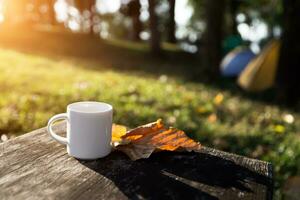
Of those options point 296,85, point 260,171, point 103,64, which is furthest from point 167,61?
point 260,171

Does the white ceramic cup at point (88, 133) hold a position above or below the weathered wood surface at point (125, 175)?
above

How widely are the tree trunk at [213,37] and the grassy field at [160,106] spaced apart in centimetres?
78

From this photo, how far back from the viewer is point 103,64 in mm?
11391

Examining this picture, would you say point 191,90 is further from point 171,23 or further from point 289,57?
point 171,23

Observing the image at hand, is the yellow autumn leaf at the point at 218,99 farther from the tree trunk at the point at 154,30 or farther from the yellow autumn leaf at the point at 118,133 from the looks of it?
the tree trunk at the point at 154,30

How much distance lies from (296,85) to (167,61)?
6.70 m

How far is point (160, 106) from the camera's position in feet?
19.2

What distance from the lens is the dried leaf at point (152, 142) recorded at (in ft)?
5.74

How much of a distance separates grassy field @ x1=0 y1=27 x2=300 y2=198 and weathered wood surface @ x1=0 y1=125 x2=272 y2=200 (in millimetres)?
1964

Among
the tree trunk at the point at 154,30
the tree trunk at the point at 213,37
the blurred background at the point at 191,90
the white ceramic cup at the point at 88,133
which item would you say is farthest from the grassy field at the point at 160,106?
the tree trunk at the point at 154,30

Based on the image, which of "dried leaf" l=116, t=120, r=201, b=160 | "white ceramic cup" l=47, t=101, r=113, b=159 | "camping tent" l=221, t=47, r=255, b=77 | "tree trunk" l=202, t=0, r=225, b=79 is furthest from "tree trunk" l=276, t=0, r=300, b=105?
"white ceramic cup" l=47, t=101, r=113, b=159

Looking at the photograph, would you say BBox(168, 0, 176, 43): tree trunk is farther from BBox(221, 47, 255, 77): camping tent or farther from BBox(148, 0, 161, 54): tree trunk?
BBox(221, 47, 255, 77): camping tent

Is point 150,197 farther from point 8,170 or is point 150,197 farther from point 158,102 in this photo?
point 158,102

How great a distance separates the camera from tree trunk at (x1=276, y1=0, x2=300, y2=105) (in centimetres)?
668
